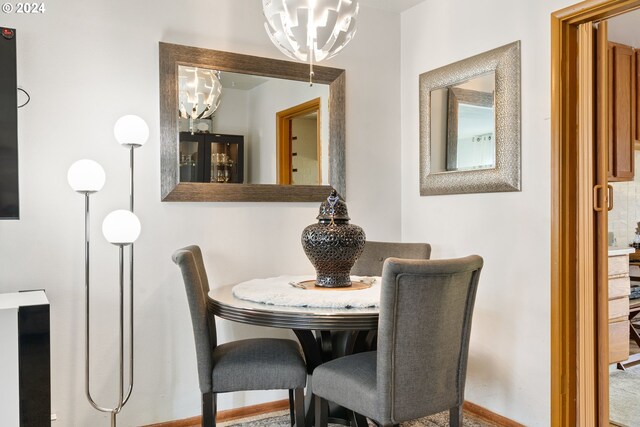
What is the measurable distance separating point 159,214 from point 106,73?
76 centimetres

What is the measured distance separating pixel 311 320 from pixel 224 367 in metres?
0.55

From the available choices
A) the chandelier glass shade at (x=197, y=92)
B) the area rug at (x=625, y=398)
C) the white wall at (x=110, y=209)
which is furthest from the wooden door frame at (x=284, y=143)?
the area rug at (x=625, y=398)

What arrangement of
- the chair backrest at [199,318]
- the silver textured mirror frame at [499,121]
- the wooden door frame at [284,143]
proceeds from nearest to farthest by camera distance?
1. the chair backrest at [199,318]
2. the silver textured mirror frame at [499,121]
3. the wooden door frame at [284,143]

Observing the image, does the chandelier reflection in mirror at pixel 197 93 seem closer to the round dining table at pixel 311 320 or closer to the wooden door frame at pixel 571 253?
the round dining table at pixel 311 320

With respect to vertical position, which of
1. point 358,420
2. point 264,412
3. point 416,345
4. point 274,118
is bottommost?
point 264,412

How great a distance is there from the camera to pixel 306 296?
211 cm

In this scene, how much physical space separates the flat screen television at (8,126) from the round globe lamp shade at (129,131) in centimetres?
43

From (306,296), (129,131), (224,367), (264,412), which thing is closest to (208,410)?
(224,367)

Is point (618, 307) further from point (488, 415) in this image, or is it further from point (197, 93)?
point (197, 93)

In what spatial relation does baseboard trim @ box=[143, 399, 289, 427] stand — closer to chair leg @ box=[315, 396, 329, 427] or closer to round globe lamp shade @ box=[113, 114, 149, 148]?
chair leg @ box=[315, 396, 329, 427]

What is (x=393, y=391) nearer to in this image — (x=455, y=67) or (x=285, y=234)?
(x=285, y=234)

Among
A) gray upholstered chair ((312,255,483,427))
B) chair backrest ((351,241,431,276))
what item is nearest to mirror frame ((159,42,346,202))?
chair backrest ((351,241,431,276))

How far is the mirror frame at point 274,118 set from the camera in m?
2.73

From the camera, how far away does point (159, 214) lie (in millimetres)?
2734
